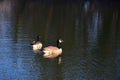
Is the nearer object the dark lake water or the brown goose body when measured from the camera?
the dark lake water

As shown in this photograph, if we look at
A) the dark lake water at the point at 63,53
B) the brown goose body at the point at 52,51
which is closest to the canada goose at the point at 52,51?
the brown goose body at the point at 52,51

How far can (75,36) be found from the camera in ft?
112

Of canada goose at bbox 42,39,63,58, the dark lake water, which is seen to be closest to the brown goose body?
canada goose at bbox 42,39,63,58

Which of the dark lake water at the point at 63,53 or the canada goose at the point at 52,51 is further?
the canada goose at the point at 52,51

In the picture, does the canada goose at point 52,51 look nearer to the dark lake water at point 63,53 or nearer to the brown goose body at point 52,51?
the brown goose body at point 52,51

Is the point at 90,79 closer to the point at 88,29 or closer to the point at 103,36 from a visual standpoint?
the point at 103,36

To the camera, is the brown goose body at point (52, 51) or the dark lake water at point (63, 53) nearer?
the dark lake water at point (63, 53)

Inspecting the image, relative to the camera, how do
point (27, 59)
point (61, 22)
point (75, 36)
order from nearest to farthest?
point (27, 59) → point (75, 36) → point (61, 22)

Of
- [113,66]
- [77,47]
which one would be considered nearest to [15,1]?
[77,47]

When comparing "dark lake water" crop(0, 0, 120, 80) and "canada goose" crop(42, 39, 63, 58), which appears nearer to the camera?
"dark lake water" crop(0, 0, 120, 80)

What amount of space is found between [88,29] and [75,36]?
5.11m

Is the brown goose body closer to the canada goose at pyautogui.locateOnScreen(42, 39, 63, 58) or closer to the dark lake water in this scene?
the canada goose at pyautogui.locateOnScreen(42, 39, 63, 58)

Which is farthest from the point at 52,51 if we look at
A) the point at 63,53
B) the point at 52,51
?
the point at 63,53

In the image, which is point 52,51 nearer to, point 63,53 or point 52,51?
point 52,51
